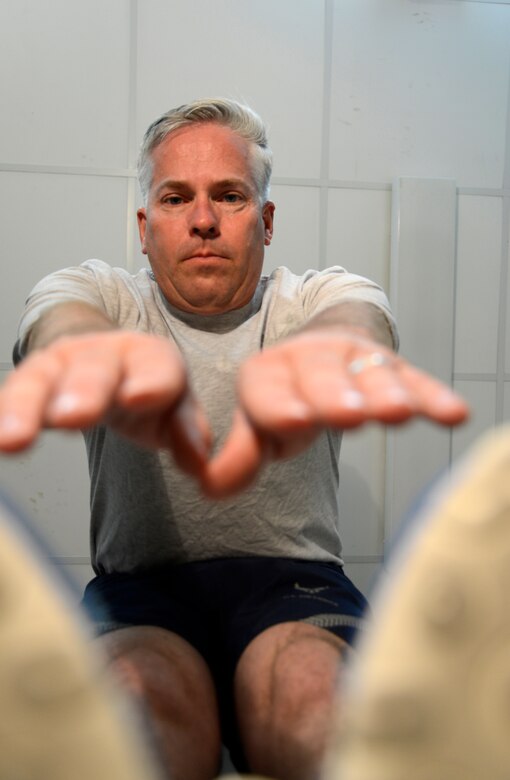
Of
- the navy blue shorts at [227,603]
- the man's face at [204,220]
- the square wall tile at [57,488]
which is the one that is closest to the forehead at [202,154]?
the man's face at [204,220]

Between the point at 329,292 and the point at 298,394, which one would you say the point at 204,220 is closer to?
the point at 329,292

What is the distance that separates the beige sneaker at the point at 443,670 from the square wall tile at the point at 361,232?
155 cm

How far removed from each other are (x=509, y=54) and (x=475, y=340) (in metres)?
0.73

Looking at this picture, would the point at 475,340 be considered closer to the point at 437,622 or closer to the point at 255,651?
the point at 255,651

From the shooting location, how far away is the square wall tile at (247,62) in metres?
1.85

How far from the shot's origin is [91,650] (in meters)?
0.42

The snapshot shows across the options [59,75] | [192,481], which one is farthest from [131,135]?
[192,481]

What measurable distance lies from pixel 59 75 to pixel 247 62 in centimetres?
44

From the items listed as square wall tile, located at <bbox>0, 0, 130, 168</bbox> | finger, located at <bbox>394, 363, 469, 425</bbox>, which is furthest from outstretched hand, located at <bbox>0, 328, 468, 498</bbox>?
square wall tile, located at <bbox>0, 0, 130, 168</bbox>

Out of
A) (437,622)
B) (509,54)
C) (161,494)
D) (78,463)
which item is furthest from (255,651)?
(509,54)

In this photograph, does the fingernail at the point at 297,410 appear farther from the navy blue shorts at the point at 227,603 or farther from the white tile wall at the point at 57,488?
the white tile wall at the point at 57,488

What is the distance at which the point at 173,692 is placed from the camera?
2.21 feet

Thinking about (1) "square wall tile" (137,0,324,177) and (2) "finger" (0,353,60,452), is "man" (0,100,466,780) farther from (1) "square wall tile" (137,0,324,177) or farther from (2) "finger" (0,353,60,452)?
(1) "square wall tile" (137,0,324,177)

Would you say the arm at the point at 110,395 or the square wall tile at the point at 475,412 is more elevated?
the arm at the point at 110,395
